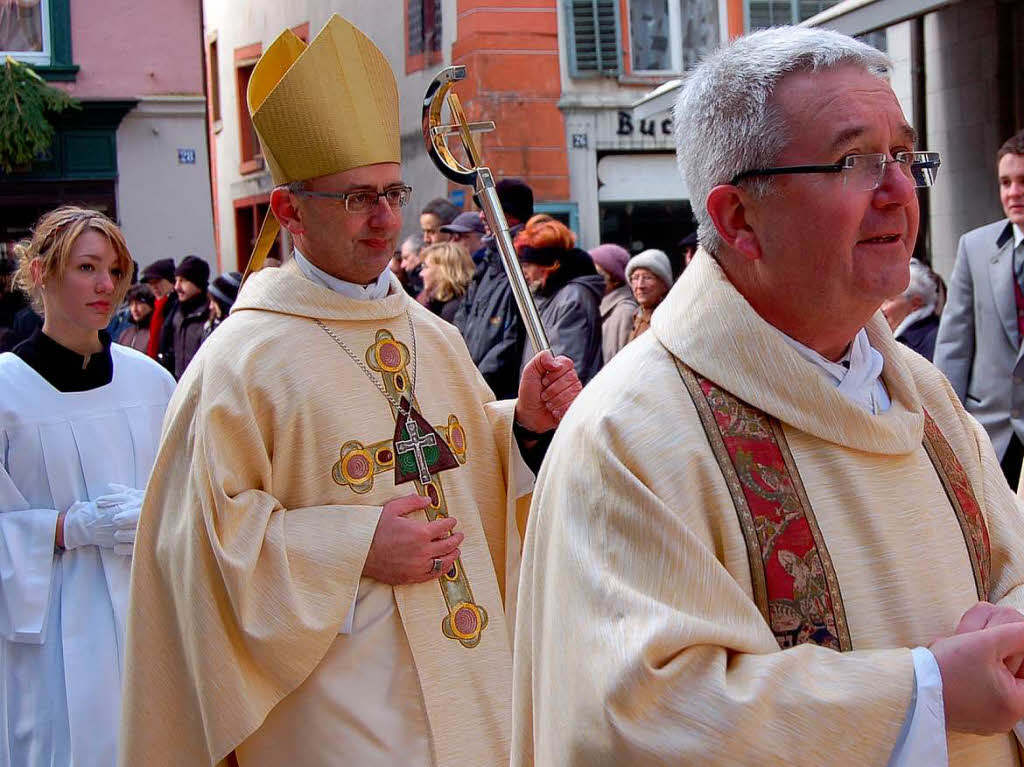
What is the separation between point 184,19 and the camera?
1733cm

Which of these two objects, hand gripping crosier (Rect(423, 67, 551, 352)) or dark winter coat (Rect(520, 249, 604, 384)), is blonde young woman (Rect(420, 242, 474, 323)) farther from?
hand gripping crosier (Rect(423, 67, 551, 352))

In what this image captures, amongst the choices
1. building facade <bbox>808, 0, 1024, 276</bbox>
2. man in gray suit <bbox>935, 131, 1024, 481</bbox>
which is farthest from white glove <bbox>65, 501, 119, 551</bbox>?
building facade <bbox>808, 0, 1024, 276</bbox>

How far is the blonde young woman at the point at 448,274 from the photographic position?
7461mm

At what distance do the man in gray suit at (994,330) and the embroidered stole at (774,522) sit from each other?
134 inches

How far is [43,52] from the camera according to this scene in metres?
16.8

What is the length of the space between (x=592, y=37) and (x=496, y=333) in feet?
35.5

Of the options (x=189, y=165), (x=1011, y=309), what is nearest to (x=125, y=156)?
(x=189, y=165)

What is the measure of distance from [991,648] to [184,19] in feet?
55.1

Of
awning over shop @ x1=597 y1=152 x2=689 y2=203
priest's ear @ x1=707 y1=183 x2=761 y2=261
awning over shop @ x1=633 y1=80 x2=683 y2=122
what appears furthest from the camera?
awning over shop @ x1=597 y1=152 x2=689 y2=203

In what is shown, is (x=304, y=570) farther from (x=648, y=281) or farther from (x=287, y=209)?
(x=648, y=281)

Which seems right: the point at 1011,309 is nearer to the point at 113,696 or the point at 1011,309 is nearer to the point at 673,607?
the point at 113,696

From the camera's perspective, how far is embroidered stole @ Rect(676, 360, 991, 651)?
1.95m

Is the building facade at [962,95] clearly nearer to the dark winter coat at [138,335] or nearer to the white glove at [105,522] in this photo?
the dark winter coat at [138,335]

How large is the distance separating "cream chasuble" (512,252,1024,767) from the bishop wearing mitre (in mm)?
1196
